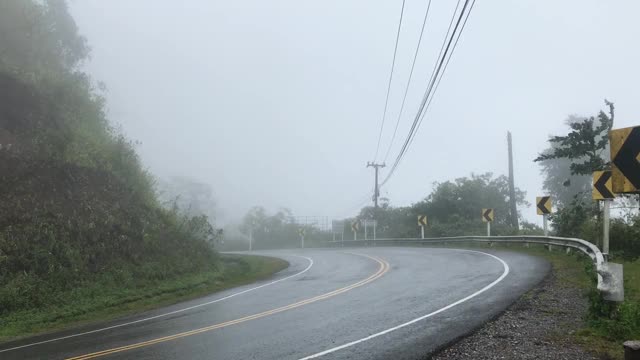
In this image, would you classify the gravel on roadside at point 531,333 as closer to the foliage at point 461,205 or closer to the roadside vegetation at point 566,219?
the roadside vegetation at point 566,219

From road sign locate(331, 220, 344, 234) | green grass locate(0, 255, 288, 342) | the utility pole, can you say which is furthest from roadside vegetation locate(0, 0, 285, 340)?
road sign locate(331, 220, 344, 234)

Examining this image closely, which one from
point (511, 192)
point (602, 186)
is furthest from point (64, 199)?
point (511, 192)

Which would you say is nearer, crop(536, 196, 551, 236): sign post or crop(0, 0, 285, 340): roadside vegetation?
crop(0, 0, 285, 340): roadside vegetation

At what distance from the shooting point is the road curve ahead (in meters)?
8.88

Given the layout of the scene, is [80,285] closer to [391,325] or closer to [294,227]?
[391,325]

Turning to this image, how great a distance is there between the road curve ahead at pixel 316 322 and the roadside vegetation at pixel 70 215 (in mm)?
3299

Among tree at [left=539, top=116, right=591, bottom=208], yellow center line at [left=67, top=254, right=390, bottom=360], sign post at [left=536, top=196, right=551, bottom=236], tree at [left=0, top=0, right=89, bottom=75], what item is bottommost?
yellow center line at [left=67, top=254, right=390, bottom=360]

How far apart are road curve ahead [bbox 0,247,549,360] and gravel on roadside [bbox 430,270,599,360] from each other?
0.34 m

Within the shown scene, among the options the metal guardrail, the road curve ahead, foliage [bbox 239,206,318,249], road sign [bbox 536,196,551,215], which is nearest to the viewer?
the metal guardrail

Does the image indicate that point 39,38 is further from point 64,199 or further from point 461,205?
point 461,205

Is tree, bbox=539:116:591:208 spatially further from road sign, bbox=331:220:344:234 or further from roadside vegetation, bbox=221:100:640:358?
road sign, bbox=331:220:344:234

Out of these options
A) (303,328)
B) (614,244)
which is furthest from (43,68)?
(614,244)

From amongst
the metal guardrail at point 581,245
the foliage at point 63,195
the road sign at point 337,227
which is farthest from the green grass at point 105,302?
the road sign at point 337,227

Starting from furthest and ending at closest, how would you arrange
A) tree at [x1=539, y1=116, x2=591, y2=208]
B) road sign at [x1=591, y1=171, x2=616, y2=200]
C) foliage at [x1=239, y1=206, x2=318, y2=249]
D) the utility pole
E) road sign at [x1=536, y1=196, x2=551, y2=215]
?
foliage at [x1=239, y1=206, x2=318, y2=249] < tree at [x1=539, y1=116, x2=591, y2=208] < the utility pole < road sign at [x1=536, y1=196, x2=551, y2=215] < road sign at [x1=591, y1=171, x2=616, y2=200]
